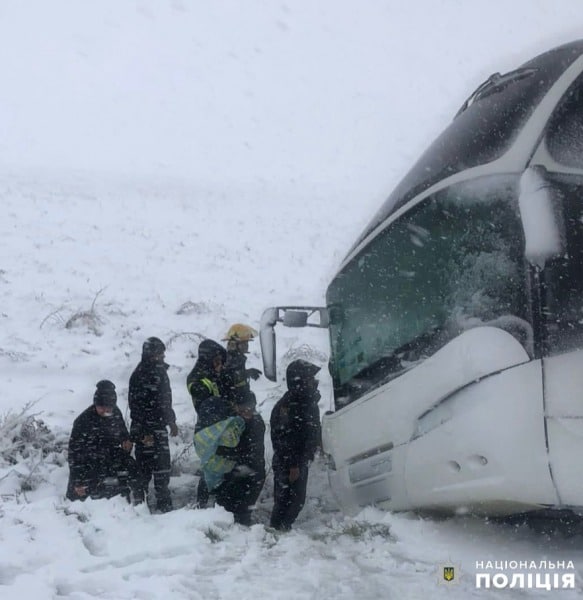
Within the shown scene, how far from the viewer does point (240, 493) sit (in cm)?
544

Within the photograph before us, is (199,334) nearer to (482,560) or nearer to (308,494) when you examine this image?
(308,494)

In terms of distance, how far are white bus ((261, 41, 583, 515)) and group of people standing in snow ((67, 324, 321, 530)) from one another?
45cm

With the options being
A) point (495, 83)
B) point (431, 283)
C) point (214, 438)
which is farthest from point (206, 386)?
point (495, 83)

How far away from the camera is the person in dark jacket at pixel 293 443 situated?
536 cm

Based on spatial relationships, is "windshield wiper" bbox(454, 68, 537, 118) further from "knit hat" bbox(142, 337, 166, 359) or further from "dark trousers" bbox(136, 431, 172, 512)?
"dark trousers" bbox(136, 431, 172, 512)

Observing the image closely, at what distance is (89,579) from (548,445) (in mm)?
2457

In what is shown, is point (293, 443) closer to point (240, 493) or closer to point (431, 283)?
point (240, 493)

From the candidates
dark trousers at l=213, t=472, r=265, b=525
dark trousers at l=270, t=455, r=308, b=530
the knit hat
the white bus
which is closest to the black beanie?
the knit hat

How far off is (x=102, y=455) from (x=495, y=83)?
4345mm

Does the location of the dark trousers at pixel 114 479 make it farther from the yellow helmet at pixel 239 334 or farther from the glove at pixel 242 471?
the yellow helmet at pixel 239 334

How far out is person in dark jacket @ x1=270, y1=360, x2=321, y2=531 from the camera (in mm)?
5363

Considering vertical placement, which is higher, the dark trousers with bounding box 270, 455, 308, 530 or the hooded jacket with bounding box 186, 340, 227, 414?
the hooded jacket with bounding box 186, 340, 227, 414

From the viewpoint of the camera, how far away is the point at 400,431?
4301 mm

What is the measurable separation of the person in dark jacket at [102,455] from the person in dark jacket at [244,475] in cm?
96
